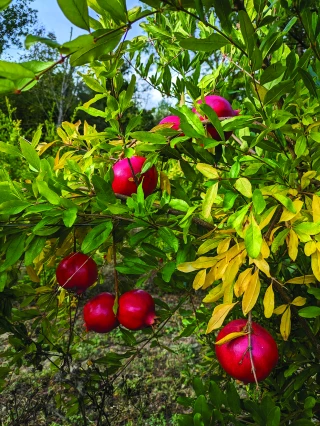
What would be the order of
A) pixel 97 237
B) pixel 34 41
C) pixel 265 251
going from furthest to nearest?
pixel 97 237
pixel 265 251
pixel 34 41

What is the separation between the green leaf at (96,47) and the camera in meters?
0.43

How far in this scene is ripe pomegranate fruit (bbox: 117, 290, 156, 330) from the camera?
2.69 feet

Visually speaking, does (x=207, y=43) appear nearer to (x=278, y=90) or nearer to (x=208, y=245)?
(x=278, y=90)

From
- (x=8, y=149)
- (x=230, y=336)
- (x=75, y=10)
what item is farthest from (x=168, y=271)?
(x=75, y=10)

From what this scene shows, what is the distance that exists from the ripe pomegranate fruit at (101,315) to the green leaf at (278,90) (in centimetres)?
53

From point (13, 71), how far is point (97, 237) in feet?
1.26

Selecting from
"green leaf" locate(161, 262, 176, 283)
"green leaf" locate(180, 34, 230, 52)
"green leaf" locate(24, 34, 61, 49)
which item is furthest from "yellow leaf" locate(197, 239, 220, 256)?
"green leaf" locate(24, 34, 61, 49)

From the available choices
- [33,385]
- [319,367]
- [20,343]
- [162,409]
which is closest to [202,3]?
[319,367]

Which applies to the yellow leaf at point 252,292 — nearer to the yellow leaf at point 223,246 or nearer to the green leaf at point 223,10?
the yellow leaf at point 223,246

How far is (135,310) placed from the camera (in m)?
0.82

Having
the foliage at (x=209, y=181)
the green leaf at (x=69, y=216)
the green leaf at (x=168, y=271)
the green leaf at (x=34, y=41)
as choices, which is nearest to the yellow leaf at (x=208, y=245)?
the foliage at (x=209, y=181)

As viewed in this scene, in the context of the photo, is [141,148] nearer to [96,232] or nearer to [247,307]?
[96,232]

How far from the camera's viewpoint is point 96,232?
0.72 m

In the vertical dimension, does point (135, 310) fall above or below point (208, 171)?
below
